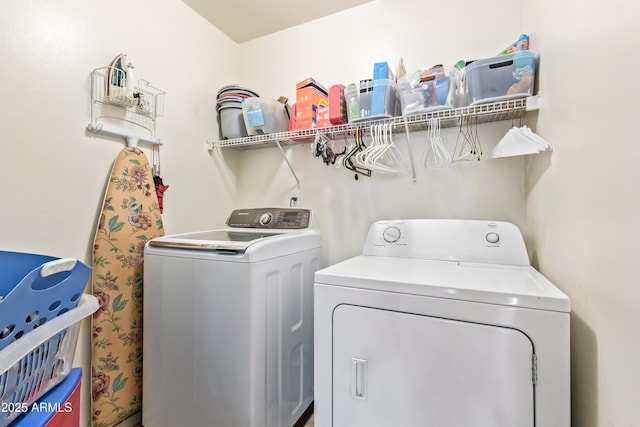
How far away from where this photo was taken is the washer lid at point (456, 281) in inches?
32.8

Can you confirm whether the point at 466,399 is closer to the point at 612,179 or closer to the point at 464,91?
the point at 612,179

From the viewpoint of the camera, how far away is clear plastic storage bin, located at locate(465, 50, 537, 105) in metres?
1.28

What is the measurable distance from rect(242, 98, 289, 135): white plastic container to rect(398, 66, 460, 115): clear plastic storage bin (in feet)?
2.80

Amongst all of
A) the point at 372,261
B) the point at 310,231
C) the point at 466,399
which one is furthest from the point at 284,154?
the point at 466,399

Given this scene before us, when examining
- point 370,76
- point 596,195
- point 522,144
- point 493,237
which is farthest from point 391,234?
point 370,76

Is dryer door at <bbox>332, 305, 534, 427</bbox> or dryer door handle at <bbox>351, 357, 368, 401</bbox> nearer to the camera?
dryer door at <bbox>332, 305, 534, 427</bbox>

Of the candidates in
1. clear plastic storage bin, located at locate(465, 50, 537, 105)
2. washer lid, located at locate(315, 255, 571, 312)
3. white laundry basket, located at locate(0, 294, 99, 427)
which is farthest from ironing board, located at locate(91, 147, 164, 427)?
clear plastic storage bin, located at locate(465, 50, 537, 105)

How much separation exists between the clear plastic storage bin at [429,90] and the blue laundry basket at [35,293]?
4.87 ft

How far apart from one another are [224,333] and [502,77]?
5.58 ft

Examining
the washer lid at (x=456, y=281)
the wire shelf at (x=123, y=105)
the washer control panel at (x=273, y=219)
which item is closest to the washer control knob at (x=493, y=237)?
the washer lid at (x=456, y=281)

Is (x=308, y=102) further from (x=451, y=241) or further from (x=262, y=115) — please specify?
(x=451, y=241)

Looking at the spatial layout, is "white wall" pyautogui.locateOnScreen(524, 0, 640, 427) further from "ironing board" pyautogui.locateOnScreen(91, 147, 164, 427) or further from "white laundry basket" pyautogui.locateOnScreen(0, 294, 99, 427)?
"ironing board" pyautogui.locateOnScreen(91, 147, 164, 427)

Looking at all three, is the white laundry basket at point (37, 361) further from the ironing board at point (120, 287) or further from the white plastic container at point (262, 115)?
the white plastic container at point (262, 115)

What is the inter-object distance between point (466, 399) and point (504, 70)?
4.42ft
